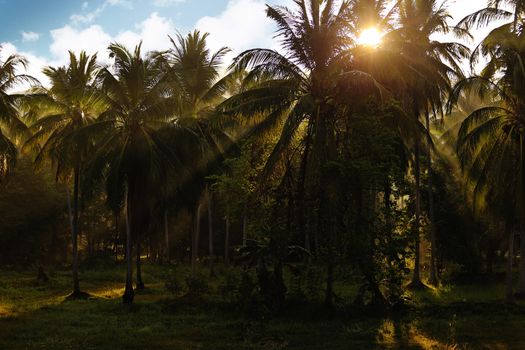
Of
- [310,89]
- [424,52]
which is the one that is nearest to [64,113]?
[310,89]

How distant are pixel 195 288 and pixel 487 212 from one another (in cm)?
1201

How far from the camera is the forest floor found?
38.6 ft

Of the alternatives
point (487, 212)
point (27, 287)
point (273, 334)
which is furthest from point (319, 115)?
point (27, 287)

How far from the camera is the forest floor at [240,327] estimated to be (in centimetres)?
1177

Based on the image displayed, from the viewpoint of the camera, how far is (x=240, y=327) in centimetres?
1395

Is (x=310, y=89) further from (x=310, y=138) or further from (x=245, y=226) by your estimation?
(x=245, y=226)

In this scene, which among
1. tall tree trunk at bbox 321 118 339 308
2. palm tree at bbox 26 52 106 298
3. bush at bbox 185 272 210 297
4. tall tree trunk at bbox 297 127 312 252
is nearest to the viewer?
tall tree trunk at bbox 321 118 339 308

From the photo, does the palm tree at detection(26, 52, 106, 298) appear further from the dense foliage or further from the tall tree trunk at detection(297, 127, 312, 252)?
the tall tree trunk at detection(297, 127, 312, 252)

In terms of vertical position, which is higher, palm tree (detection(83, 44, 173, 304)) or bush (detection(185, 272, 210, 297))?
palm tree (detection(83, 44, 173, 304))

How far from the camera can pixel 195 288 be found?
19.2m

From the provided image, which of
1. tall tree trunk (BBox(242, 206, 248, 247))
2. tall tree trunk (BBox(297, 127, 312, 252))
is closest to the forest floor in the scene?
tall tree trunk (BBox(297, 127, 312, 252))

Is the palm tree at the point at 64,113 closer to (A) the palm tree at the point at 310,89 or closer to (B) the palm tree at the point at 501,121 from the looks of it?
(A) the palm tree at the point at 310,89

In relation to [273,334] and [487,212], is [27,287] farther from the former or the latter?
[487,212]

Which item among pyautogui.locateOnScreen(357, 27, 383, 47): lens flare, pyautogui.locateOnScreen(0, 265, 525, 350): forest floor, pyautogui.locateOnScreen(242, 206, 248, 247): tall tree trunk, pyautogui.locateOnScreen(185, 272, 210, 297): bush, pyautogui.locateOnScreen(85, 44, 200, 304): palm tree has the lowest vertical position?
pyautogui.locateOnScreen(0, 265, 525, 350): forest floor
